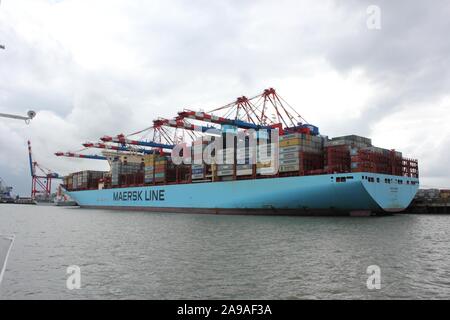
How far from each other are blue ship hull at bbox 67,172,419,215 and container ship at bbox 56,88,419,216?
10 centimetres

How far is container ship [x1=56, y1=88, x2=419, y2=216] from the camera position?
126 feet

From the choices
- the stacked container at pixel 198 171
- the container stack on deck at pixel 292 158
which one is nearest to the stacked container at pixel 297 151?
the container stack on deck at pixel 292 158

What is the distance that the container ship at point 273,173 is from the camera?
3831cm

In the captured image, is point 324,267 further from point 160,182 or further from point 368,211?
point 160,182

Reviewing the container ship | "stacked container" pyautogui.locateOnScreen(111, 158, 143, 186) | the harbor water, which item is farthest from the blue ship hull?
"stacked container" pyautogui.locateOnScreen(111, 158, 143, 186)

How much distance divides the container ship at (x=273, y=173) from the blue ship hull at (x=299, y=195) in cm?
10

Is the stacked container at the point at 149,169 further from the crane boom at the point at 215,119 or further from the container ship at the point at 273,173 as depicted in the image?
the crane boom at the point at 215,119

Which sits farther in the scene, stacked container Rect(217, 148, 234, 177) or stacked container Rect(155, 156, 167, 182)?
stacked container Rect(155, 156, 167, 182)

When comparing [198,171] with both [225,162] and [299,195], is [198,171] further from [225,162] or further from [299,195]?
[299,195]

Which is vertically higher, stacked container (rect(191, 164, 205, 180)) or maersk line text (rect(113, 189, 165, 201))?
stacked container (rect(191, 164, 205, 180))

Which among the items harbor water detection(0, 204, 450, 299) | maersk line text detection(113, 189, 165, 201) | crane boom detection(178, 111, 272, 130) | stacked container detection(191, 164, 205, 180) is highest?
crane boom detection(178, 111, 272, 130)

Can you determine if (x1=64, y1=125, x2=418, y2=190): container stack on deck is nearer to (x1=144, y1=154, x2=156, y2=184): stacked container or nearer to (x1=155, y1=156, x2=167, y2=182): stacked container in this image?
(x1=155, y1=156, x2=167, y2=182): stacked container

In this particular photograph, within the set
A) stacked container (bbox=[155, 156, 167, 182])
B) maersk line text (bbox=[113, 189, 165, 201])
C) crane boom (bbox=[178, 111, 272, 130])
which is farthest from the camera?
stacked container (bbox=[155, 156, 167, 182])
